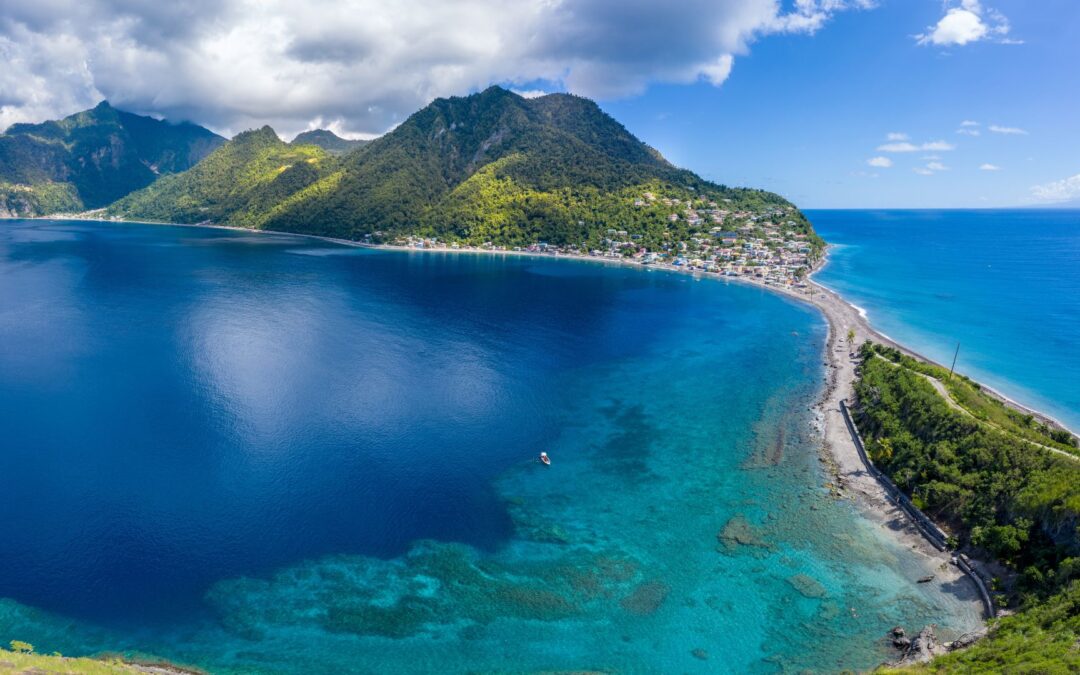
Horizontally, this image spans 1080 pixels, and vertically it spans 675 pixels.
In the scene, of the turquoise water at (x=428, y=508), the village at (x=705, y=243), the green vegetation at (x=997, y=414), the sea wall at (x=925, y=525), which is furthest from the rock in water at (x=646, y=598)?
the village at (x=705, y=243)

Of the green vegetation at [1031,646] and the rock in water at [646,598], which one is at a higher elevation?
the green vegetation at [1031,646]

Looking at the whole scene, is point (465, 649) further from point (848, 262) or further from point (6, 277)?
point (848, 262)

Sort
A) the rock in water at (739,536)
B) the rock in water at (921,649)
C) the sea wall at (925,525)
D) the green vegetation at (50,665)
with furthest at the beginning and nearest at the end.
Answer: the rock in water at (739,536), the sea wall at (925,525), the rock in water at (921,649), the green vegetation at (50,665)

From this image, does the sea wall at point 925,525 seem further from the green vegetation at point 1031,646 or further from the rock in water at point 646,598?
the rock in water at point 646,598

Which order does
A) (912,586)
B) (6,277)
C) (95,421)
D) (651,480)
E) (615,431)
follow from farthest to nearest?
1. (6,277)
2. (615,431)
3. (95,421)
4. (651,480)
5. (912,586)

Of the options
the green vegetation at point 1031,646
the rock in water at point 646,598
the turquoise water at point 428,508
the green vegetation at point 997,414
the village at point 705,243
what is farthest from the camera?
the village at point 705,243

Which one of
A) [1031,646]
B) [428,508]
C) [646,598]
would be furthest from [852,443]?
[428,508]

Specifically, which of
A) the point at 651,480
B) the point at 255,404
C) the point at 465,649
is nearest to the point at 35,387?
the point at 255,404
